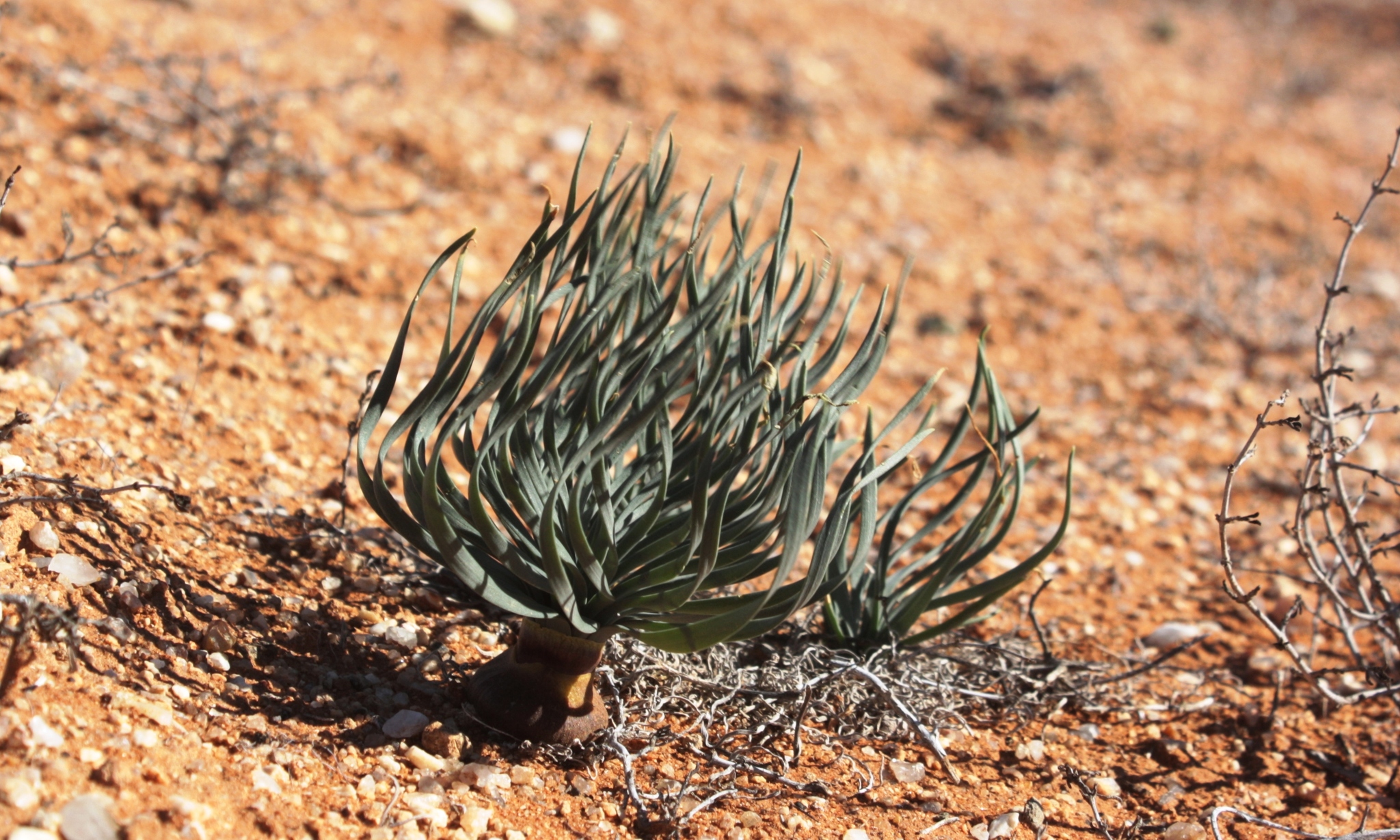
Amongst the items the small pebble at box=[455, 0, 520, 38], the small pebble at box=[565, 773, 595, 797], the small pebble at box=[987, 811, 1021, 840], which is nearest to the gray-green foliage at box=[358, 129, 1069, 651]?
the small pebble at box=[565, 773, 595, 797]

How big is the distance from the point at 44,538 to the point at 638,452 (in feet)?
3.35

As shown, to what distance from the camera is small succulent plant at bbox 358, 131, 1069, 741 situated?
5.87 feet

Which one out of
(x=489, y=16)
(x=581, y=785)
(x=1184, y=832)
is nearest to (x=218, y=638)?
(x=581, y=785)

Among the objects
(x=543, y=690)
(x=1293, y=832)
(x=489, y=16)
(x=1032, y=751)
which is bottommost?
(x=543, y=690)

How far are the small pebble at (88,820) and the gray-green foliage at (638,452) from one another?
0.56 meters

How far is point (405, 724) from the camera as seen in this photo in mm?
2061

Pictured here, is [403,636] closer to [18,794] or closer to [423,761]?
[423,761]

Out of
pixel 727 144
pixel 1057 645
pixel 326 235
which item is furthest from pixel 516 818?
pixel 727 144

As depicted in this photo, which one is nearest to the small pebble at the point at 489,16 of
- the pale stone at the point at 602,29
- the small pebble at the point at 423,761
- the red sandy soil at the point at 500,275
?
the red sandy soil at the point at 500,275

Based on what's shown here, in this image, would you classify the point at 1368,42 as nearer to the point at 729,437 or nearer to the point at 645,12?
the point at 645,12

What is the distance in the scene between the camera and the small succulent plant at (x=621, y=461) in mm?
1789

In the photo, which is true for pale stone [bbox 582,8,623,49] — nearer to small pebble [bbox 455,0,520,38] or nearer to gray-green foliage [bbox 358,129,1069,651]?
small pebble [bbox 455,0,520,38]

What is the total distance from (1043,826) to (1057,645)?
73 centimetres

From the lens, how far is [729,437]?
210 centimetres
